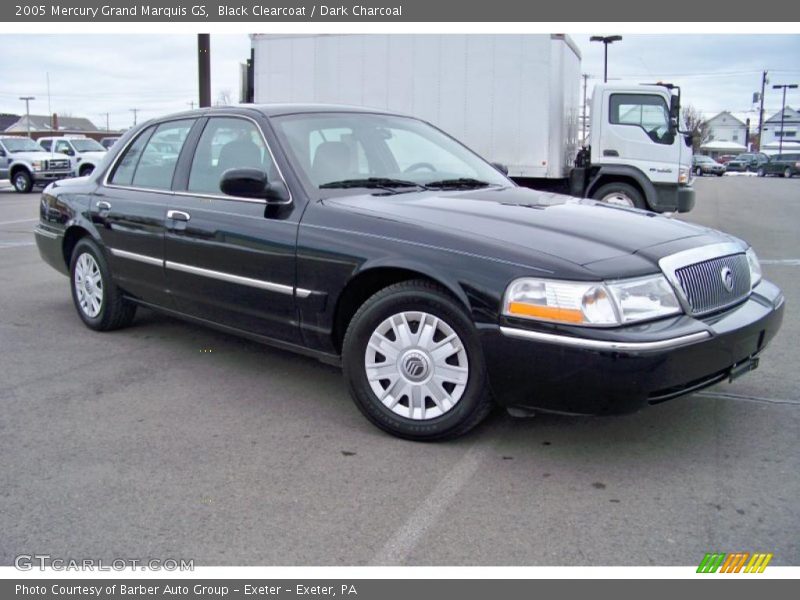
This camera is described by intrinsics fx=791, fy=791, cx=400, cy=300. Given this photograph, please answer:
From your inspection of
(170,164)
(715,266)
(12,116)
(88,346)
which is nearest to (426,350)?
(715,266)

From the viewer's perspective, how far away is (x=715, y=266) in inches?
147

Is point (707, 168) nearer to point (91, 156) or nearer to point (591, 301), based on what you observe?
point (91, 156)

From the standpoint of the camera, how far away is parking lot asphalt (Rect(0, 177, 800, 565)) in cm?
285

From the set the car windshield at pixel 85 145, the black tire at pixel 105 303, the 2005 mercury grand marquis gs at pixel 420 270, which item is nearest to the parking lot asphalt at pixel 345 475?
the 2005 mercury grand marquis gs at pixel 420 270

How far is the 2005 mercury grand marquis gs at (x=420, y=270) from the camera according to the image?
3273 millimetres

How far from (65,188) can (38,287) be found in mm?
2017

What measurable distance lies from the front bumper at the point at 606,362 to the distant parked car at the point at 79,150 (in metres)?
24.6

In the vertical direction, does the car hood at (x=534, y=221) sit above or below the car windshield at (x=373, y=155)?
below

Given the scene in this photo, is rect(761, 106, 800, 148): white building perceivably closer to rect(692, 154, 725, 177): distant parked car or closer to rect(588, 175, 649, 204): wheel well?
rect(692, 154, 725, 177): distant parked car

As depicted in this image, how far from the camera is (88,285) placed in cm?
589

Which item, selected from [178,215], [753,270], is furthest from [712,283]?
[178,215]

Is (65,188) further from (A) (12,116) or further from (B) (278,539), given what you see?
(A) (12,116)

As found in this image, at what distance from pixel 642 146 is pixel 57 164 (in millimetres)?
18804

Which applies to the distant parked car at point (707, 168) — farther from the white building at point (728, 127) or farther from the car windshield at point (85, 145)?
the white building at point (728, 127)
